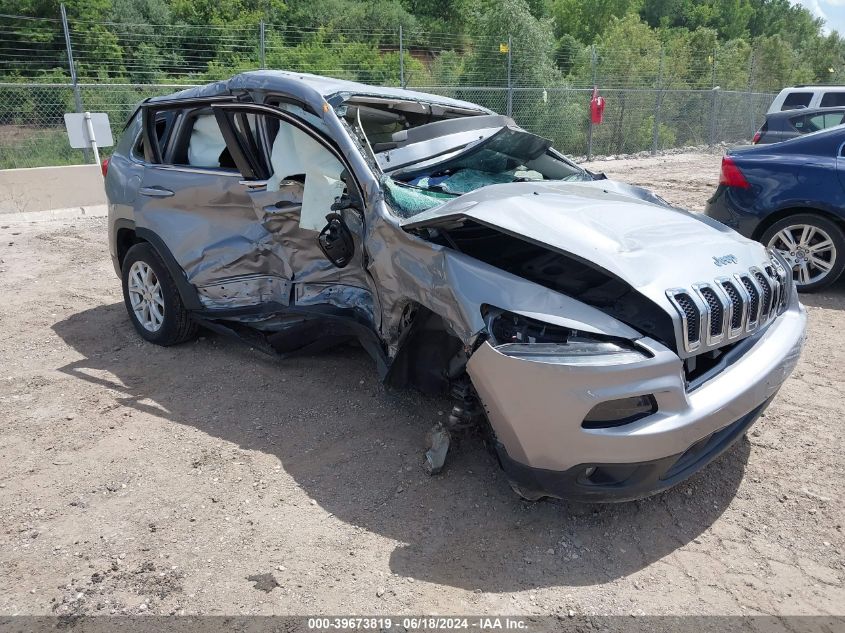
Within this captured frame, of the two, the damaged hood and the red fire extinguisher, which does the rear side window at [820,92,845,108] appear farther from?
the damaged hood

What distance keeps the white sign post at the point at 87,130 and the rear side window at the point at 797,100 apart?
45.4ft

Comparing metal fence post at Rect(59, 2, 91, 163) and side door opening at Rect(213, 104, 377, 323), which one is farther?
metal fence post at Rect(59, 2, 91, 163)

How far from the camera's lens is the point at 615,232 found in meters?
2.94

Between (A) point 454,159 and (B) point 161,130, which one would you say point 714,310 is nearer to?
(A) point 454,159

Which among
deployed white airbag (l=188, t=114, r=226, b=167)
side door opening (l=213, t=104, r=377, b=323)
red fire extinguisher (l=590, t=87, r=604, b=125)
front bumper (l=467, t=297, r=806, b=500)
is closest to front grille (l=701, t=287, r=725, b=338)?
front bumper (l=467, t=297, r=806, b=500)

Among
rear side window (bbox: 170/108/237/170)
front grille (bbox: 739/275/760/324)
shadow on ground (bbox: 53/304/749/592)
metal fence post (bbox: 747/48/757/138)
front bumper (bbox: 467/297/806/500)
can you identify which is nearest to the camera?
front bumper (bbox: 467/297/806/500)

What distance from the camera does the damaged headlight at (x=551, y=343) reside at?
2439 mm

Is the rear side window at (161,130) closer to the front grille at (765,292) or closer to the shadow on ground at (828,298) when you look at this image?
the front grille at (765,292)


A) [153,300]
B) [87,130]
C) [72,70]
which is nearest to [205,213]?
[153,300]

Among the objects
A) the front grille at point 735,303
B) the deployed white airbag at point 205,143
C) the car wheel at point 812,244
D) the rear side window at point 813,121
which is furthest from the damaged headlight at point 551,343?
the rear side window at point 813,121

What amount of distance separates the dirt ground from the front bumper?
13.3 inches

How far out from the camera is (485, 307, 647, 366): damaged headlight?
8.00 feet

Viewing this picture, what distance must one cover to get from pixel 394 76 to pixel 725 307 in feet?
51.3

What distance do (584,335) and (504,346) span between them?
31 centimetres
